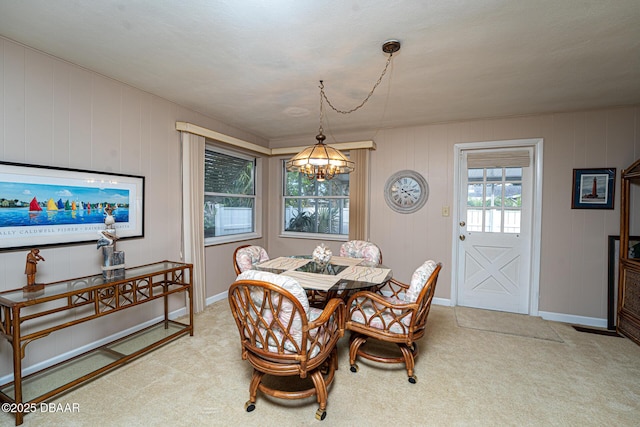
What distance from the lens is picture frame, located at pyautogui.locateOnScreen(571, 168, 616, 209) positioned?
322 cm

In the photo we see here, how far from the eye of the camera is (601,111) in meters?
3.24

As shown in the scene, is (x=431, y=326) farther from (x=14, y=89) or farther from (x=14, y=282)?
(x=14, y=89)

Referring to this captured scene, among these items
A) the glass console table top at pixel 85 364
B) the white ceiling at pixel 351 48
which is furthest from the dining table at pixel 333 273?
the white ceiling at pixel 351 48

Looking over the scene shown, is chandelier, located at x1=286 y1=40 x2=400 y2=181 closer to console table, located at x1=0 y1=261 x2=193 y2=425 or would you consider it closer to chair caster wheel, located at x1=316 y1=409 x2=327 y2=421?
console table, located at x1=0 y1=261 x2=193 y2=425

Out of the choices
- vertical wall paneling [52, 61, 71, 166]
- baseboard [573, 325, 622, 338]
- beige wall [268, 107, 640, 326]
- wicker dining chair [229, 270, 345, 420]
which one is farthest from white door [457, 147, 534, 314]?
vertical wall paneling [52, 61, 71, 166]

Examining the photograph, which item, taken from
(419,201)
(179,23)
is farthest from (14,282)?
(419,201)

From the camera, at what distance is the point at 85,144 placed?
248 centimetres

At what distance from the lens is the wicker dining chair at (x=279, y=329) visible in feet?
5.33

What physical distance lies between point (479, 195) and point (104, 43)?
4.21 meters

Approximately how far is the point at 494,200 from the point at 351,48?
287 cm

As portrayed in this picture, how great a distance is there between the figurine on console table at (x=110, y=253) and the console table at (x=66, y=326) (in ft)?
0.22

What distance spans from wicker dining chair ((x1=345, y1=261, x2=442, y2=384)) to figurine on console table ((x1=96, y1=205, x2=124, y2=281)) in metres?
2.00

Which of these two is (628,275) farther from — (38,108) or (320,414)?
(38,108)

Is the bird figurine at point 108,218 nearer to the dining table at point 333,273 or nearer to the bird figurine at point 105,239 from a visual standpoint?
the bird figurine at point 105,239
